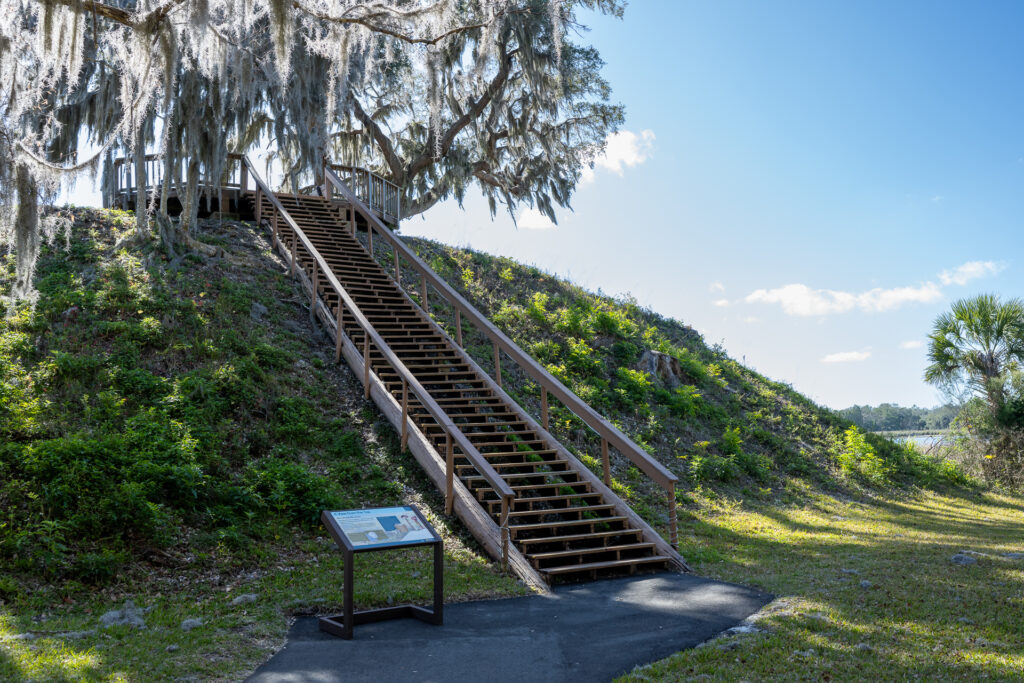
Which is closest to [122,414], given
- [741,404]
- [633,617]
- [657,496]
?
[633,617]

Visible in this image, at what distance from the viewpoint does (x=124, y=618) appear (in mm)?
5668

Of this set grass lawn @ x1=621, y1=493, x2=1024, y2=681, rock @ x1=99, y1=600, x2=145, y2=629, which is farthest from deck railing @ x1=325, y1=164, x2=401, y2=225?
rock @ x1=99, y1=600, x2=145, y2=629

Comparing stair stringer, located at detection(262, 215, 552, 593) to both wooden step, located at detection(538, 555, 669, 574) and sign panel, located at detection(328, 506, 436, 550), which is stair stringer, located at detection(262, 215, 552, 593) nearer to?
wooden step, located at detection(538, 555, 669, 574)

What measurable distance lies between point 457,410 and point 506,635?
5.32 meters

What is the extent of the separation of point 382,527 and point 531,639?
1461 mm

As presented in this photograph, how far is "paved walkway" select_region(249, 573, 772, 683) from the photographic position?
4758mm

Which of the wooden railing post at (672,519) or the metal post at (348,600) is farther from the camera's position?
the wooden railing post at (672,519)

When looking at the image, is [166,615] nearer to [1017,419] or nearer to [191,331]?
[191,331]

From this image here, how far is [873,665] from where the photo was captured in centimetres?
451

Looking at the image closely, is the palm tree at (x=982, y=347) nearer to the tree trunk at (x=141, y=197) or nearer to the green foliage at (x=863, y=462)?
the green foliage at (x=863, y=462)

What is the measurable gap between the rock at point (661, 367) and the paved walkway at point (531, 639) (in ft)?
31.0

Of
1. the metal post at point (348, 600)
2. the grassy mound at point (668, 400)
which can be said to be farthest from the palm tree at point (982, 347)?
the metal post at point (348, 600)

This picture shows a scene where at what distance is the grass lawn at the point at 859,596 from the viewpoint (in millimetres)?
4566

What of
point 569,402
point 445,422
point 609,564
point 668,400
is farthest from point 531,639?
point 668,400
